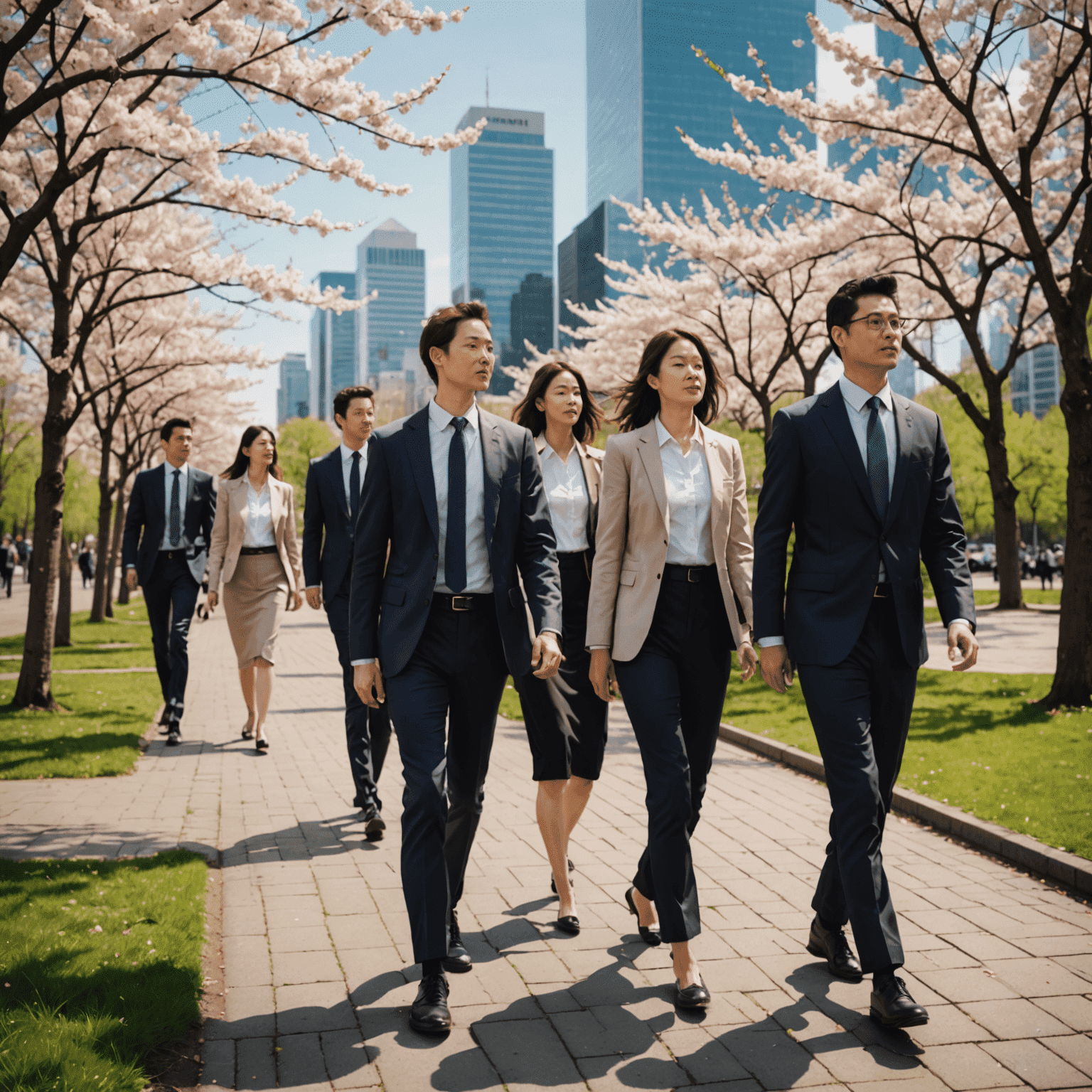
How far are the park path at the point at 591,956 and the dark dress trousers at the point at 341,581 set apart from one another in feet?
1.28

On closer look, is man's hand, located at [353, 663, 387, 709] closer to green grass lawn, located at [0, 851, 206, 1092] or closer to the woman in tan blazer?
the woman in tan blazer

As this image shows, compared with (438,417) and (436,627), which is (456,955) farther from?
(438,417)

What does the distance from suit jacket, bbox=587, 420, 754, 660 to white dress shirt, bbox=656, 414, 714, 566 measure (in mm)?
30

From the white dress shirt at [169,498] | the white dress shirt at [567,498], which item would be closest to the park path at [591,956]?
the white dress shirt at [567,498]

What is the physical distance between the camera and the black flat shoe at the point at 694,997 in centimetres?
353

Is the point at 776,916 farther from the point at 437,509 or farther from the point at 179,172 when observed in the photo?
the point at 179,172

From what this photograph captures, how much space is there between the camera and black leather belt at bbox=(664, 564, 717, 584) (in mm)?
3959

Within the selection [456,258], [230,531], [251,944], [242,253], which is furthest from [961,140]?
[456,258]

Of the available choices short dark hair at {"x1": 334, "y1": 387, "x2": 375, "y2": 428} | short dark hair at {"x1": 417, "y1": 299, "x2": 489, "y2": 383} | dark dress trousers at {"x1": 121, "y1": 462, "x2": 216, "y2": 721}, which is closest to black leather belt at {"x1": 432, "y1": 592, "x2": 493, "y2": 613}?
short dark hair at {"x1": 417, "y1": 299, "x2": 489, "y2": 383}

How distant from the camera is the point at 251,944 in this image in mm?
4270

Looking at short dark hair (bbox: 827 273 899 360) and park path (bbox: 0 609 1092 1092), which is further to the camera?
short dark hair (bbox: 827 273 899 360)

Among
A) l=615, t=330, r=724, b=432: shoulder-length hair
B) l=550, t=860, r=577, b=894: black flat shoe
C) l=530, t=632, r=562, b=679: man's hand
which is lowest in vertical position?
l=550, t=860, r=577, b=894: black flat shoe

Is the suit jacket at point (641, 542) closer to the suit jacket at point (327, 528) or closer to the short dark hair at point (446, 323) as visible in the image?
the short dark hair at point (446, 323)

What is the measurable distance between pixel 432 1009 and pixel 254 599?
570 cm
